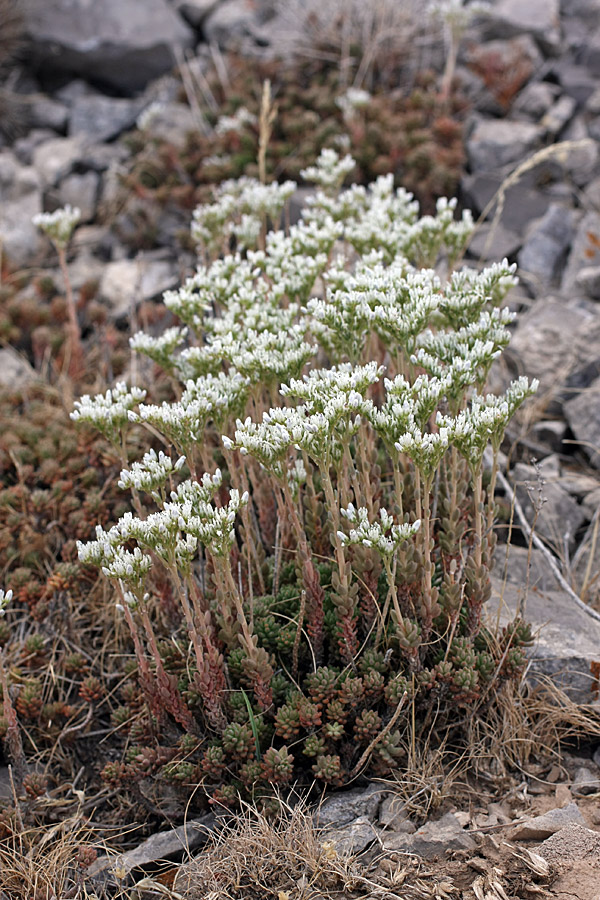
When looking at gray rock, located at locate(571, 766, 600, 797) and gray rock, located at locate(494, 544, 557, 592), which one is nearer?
gray rock, located at locate(571, 766, 600, 797)

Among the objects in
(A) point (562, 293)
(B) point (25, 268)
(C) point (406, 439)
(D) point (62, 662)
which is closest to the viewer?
(C) point (406, 439)

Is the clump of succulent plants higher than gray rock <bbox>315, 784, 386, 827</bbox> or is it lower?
higher

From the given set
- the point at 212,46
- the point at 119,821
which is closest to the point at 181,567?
the point at 119,821

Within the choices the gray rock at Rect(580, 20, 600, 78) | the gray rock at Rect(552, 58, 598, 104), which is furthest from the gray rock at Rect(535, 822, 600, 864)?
the gray rock at Rect(580, 20, 600, 78)

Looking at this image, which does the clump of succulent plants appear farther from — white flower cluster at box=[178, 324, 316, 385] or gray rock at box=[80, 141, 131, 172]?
white flower cluster at box=[178, 324, 316, 385]

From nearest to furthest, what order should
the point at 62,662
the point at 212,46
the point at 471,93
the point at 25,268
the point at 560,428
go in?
the point at 62,662 → the point at 560,428 → the point at 25,268 → the point at 471,93 → the point at 212,46

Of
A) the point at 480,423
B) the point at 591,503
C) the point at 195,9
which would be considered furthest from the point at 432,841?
the point at 195,9

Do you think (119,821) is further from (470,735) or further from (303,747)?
(470,735)
